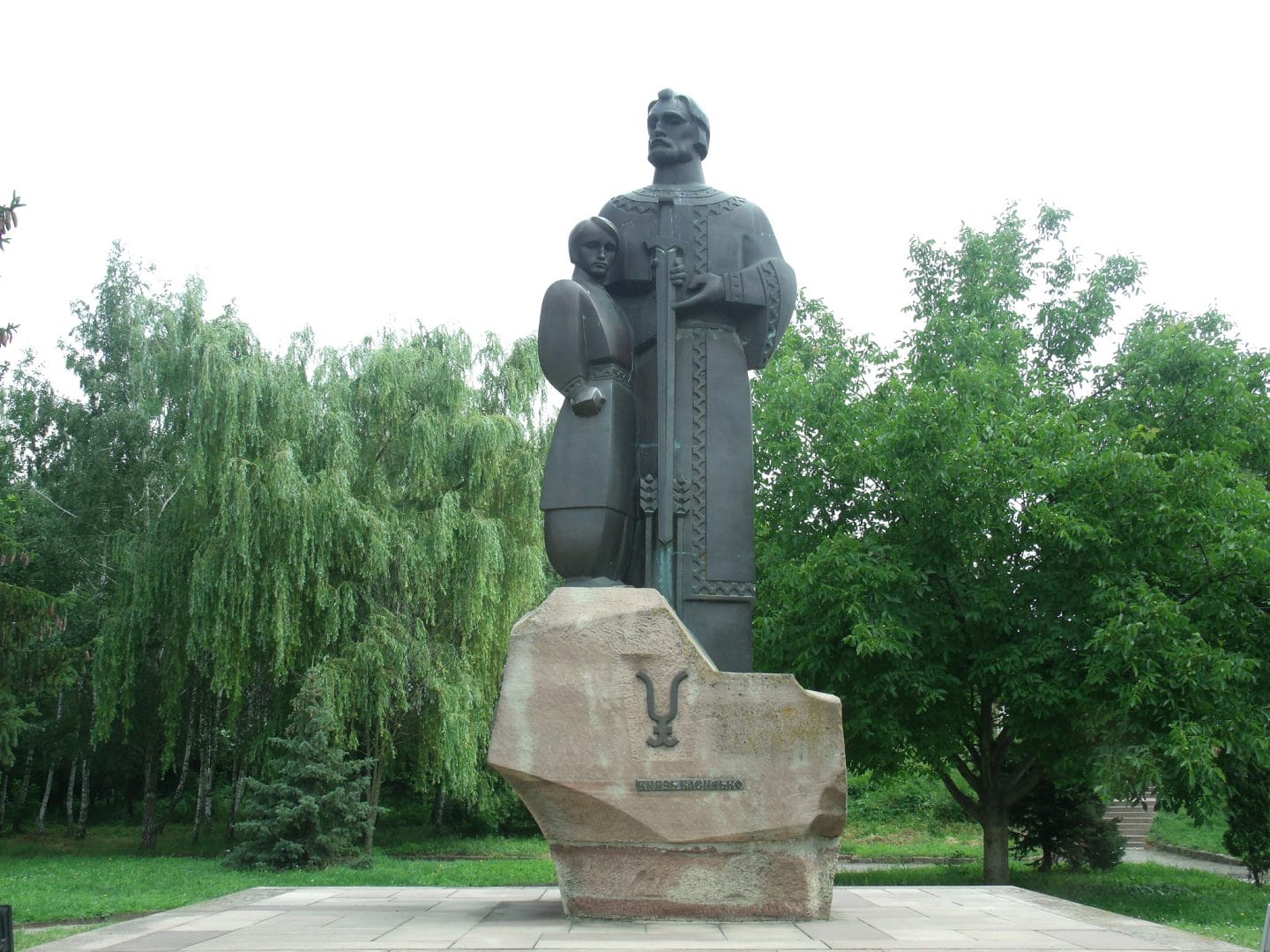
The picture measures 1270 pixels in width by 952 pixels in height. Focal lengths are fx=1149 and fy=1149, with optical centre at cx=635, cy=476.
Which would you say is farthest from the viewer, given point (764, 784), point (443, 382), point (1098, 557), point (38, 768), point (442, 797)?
point (38, 768)

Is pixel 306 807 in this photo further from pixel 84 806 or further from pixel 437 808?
pixel 84 806

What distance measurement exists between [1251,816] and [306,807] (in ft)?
34.2

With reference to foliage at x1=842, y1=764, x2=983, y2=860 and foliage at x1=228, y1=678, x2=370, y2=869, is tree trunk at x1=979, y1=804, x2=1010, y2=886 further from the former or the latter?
foliage at x1=228, y1=678, x2=370, y2=869

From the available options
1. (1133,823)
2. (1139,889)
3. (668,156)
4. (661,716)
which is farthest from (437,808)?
(661,716)

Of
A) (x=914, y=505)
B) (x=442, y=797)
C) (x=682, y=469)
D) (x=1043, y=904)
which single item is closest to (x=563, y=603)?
(x=682, y=469)

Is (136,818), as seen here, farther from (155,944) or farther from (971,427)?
(155,944)

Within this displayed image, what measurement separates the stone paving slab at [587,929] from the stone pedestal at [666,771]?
0.17 metres

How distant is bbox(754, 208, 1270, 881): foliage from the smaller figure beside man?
416 centimetres

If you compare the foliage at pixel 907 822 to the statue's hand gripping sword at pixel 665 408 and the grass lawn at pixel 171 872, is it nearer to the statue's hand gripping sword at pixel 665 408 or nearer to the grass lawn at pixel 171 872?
the grass lawn at pixel 171 872

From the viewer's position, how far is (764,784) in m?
5.13

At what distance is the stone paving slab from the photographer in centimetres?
434

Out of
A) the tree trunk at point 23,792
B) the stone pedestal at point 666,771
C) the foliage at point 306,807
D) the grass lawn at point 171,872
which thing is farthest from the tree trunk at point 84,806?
the stone pedestal at point 666,771

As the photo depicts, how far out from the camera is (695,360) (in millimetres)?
6250

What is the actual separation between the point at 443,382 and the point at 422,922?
1092 cm
